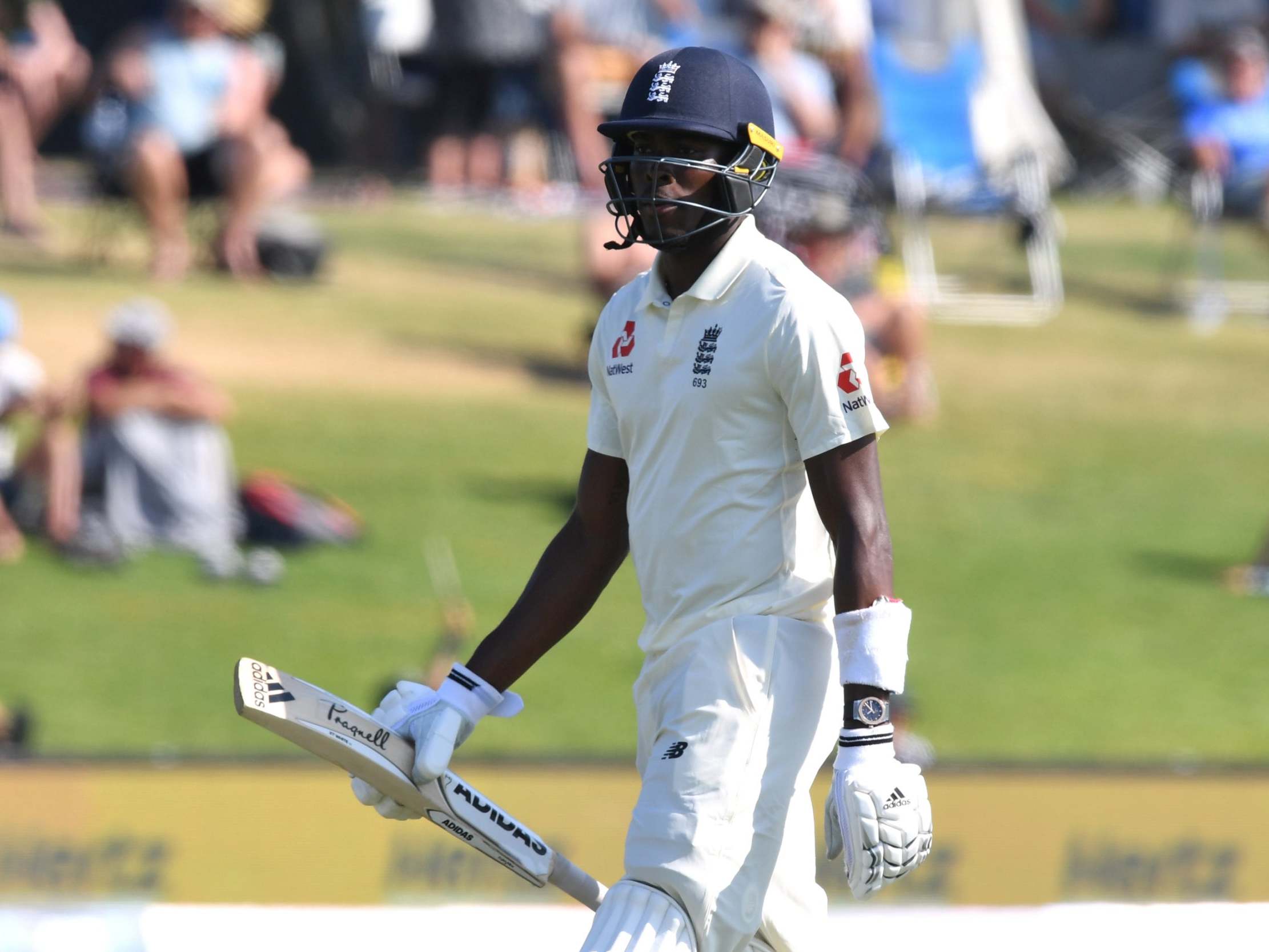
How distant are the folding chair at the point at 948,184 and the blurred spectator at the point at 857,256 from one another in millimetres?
1351

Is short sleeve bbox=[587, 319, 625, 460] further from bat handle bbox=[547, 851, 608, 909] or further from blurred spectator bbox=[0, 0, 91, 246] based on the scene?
blurred spectator bbox=[0, 0, 91, 246]

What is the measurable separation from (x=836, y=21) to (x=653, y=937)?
10304 mm

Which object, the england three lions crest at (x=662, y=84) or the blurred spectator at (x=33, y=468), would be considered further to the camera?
the blurred spectator at (x=33, y=468)

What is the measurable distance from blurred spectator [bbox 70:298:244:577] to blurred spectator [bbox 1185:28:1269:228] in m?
7.01

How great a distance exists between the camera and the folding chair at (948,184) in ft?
39.1

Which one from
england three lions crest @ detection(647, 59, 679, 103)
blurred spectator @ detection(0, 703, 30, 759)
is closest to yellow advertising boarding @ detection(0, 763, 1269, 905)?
blurred spectator @ detection(0, 703, 30, 759)

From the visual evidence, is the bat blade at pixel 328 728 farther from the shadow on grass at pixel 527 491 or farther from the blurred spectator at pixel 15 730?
the shadow on grass at pixel 527 491

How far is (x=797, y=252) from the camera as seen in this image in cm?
898

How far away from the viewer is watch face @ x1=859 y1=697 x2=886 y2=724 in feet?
9.16

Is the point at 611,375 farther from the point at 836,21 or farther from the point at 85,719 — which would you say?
the point at 836,21

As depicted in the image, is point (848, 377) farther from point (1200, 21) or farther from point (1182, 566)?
point (1200, 21)

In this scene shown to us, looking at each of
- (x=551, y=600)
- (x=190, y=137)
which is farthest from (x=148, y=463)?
(x=551, y=600)

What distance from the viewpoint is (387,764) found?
3.02 m

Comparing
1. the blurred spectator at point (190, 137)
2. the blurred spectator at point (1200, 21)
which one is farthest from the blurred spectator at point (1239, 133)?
the blurred spectator at point (190, 137)
